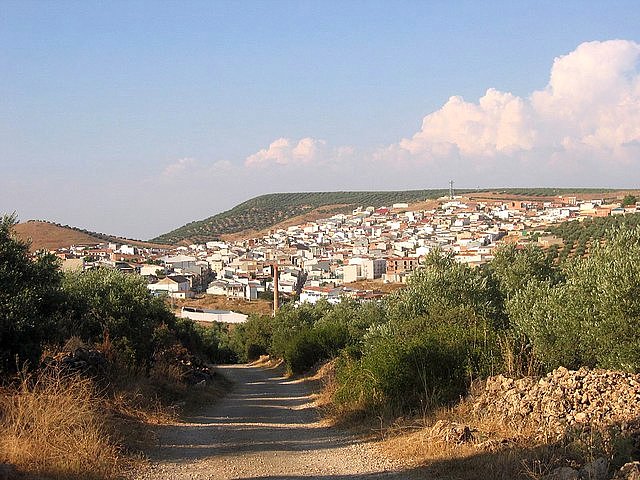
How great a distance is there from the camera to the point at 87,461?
9250 mm

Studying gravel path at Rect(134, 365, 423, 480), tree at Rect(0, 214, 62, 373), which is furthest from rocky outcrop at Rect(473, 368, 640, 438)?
tree at Rect(0, 214, 62, 373)

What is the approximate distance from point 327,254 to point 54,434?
14892 cm

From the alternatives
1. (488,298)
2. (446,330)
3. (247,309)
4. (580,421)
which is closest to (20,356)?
(446,330)

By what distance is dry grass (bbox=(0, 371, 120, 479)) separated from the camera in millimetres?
8914

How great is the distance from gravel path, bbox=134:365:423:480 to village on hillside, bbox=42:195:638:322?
64.2m

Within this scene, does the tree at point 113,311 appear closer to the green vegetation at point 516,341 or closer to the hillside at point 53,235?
the green vegetation at point 516,341

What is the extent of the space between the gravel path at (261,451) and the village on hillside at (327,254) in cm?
6417

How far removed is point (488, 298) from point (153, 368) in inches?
414

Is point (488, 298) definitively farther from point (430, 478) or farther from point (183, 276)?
point (183, 276)

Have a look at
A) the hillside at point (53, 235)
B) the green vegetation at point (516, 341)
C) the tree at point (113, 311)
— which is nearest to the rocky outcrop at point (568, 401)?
the green vegetation at point (516, 341)

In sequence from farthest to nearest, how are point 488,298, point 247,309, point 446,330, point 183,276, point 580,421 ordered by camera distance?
point 183,276
point 247,309
point 488,298
point 446,330
point 580,421

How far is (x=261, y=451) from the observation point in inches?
449

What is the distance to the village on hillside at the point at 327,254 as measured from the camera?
10638 centimetres

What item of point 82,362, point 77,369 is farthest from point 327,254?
point 77,369
